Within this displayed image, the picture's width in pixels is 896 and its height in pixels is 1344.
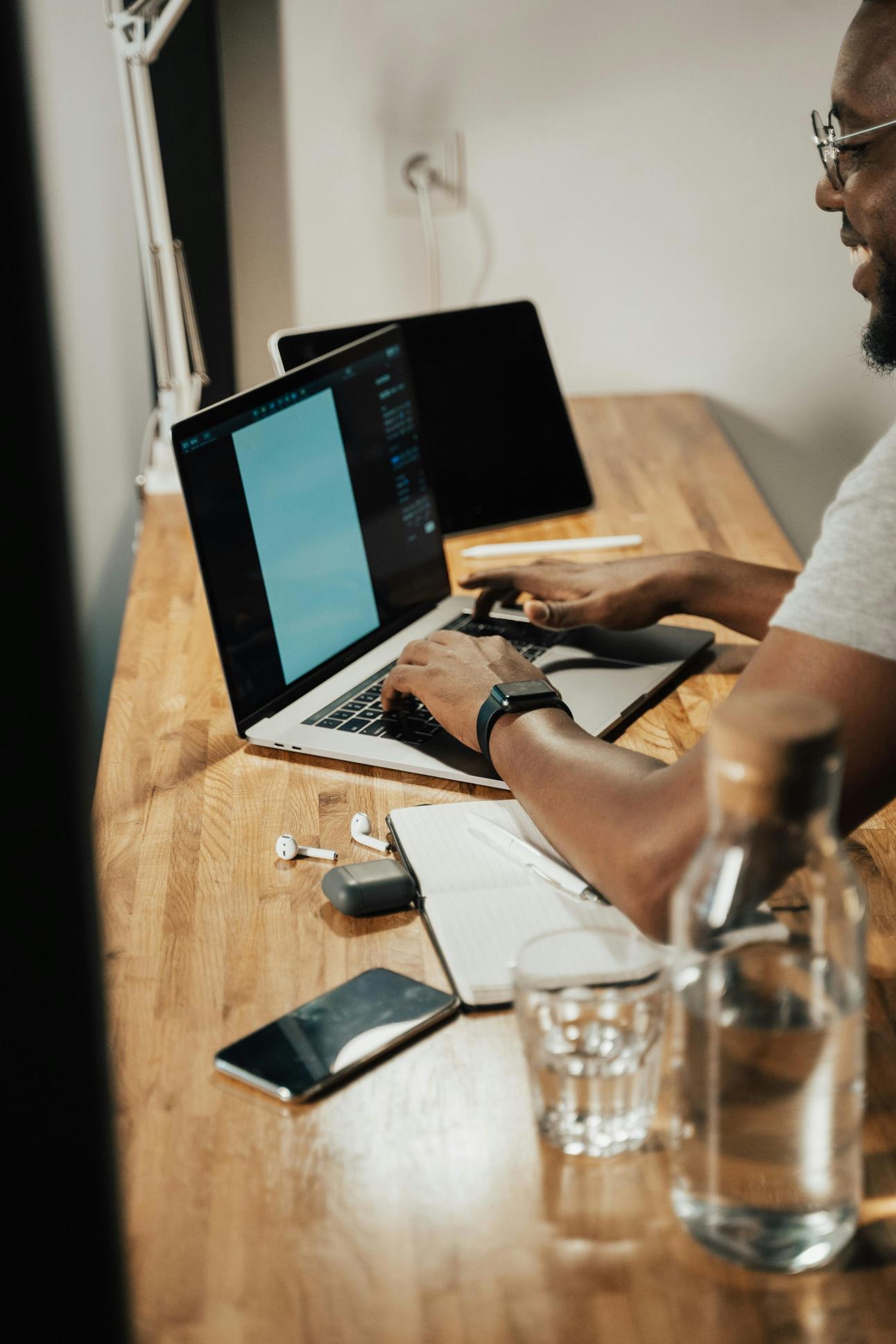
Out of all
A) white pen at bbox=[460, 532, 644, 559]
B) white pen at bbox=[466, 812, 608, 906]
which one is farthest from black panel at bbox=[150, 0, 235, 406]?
white pen at bbox=[466, 812, 608, 906]

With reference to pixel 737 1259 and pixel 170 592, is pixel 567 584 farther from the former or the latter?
pixel 737 1259

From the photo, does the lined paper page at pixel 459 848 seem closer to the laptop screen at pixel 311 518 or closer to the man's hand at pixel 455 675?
the man's hand at pixel 455 675

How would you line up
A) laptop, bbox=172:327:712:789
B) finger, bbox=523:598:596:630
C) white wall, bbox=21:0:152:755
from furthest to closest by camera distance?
white wall, bbox=21:0:152:755 < finger, bbox=523:598:596:630 < laptop, bbox=172:327:712:789

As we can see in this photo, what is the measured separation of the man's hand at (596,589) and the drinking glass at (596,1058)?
64 cm

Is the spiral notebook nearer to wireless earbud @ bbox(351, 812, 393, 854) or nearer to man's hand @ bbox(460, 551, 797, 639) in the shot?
wireless earbud @ bbox(351, 812, 393, 854)

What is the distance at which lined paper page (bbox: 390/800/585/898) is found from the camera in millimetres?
846

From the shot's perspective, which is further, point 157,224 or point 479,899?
point 157,224

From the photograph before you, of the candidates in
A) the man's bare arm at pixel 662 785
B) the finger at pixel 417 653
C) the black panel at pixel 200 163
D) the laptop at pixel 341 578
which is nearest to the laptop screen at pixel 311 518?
the laptop at pixel 341 578

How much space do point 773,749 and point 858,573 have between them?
0.25 meters

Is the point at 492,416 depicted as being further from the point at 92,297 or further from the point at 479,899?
the point at 479,899

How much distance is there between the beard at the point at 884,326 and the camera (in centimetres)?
107

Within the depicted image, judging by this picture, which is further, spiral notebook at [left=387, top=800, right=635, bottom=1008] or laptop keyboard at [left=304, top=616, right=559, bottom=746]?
laptop keyboard at [left=304, top=616, right=559, bottom=746]

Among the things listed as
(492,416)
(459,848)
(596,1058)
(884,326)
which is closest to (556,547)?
(492,416)

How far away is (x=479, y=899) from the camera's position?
82cm
